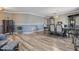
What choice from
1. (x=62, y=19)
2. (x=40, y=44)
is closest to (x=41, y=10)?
(x=62, y=19)

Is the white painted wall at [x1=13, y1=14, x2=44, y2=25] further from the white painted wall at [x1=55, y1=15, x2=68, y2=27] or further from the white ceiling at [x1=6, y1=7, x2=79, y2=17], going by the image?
the white painted wall at [x1=55, y1=15, x2=68, y2=27]

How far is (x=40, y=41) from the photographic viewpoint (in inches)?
84.4

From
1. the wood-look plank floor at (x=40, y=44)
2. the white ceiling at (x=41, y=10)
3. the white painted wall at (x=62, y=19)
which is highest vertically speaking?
the white ceiling at (x=41, y=10)

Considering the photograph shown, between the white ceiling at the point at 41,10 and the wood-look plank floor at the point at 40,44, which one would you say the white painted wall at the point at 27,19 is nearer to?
the white ceiling at the point at 41,10

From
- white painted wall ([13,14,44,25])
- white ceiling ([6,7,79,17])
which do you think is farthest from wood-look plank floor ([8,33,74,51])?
white ceiling ([6,7,79,17])

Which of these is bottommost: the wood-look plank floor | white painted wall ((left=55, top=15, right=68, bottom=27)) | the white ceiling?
the wood-look plank floor

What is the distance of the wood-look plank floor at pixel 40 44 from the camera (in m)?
2.12

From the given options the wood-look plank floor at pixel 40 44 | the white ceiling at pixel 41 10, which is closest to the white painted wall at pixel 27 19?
the white ceiling at pixel 41 10

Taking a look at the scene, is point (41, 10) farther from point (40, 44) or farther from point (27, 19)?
point (40, 44)

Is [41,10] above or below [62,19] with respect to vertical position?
above

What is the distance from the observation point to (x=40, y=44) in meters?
2.13

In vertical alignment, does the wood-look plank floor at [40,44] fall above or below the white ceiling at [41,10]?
below

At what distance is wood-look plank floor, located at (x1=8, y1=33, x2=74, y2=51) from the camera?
212cm
